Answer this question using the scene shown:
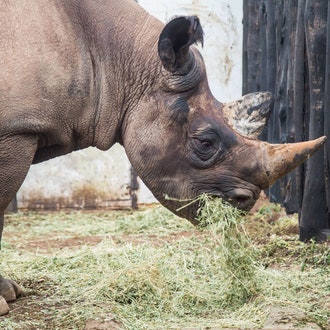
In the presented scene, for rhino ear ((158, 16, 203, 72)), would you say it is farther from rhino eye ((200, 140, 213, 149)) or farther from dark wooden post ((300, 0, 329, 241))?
dark wooden post ((300, 0, 329, 241))

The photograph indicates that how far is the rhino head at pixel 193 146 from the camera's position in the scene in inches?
197

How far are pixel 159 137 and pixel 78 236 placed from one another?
407cm

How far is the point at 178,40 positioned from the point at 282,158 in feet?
2.91

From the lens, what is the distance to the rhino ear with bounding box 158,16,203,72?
4758 mm

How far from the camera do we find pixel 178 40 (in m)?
4.87

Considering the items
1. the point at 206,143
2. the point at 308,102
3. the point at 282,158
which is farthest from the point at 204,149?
the point at 308,102

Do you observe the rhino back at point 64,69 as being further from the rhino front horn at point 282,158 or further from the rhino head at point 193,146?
the rhino front horn at point 282,158

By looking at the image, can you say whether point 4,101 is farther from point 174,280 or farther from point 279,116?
point 279,116

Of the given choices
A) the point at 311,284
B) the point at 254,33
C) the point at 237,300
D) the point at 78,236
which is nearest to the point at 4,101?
the point at 237,300

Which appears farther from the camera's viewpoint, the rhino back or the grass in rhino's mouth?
the grass in rhino's mouth

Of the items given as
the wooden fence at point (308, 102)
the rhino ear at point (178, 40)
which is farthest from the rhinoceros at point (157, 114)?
the wooden fence at point (308, 102)

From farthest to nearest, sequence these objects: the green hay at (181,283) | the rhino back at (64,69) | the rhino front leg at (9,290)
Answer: the rhino front leg at (9,290), the green hay at (181,283), the rhino back at (64,69)

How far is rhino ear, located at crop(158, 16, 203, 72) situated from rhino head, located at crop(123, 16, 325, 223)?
0.01 meters

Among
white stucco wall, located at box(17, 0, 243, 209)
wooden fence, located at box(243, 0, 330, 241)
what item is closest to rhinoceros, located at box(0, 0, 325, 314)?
wooden fence, located at box(243, 0, 330, 241)
